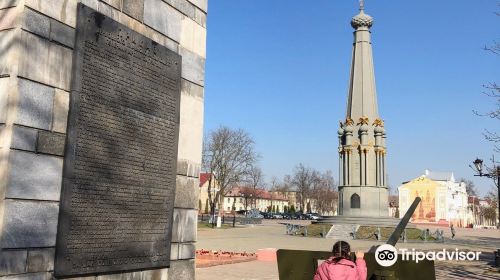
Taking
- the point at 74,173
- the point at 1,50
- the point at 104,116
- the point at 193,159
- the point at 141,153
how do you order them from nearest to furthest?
1. the point at 1,50
2. the point at 74,173
3. the point at 104,116
4. the point at 141,153
5. the point at 193,159

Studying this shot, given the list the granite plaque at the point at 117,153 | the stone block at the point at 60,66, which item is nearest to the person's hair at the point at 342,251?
the granite plaque at the point at 117,153

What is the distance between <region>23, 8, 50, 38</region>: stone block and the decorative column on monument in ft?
98.4

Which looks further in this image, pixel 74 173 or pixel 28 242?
pixel 74 173

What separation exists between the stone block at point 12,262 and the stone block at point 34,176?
0.49m

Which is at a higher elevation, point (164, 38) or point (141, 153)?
point (164, 38)

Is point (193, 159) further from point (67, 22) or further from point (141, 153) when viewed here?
point (67, 22)

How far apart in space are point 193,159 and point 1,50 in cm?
301

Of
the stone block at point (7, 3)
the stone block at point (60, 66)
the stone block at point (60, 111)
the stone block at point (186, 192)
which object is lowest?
the stone block at point (186, 192)

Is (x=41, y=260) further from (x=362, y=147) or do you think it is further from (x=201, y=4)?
(x=362, y=147)

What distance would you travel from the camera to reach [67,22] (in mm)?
4773

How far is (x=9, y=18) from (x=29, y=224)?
1932 millimetres

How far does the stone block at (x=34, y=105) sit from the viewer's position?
4.25 m

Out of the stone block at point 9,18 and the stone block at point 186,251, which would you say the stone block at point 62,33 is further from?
the stone block at point 186,251

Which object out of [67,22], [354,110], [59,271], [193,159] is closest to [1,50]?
[67,22]
